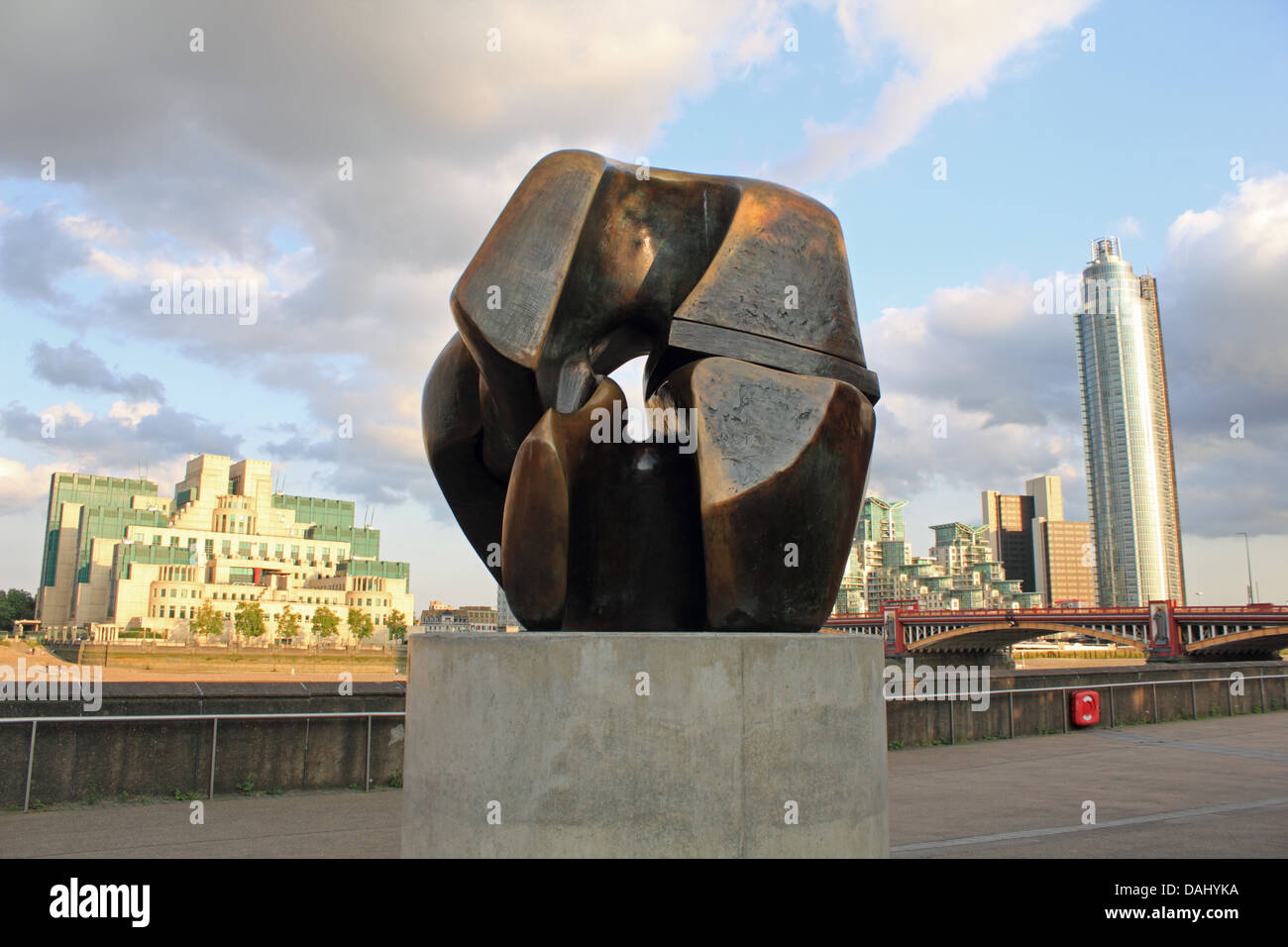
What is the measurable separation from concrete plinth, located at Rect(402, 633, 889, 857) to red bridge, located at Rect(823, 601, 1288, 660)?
136ft

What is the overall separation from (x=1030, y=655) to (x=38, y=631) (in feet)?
403

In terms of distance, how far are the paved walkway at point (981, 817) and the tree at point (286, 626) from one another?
105642 millimetres

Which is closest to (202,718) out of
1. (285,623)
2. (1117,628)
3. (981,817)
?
(981,817)

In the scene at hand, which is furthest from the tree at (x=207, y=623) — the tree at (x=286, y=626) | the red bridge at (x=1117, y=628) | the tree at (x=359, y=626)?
the red bridge at (x=1117, y=628)

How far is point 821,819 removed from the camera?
5.25 metres

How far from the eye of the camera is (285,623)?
108375 mm

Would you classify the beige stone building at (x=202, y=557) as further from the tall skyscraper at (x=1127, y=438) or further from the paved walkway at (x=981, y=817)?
the tall skyscraper at (x=1127, y=438)

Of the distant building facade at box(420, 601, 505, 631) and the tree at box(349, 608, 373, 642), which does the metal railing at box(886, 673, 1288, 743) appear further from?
the distant building facade at box(420, 601, 505, 631)

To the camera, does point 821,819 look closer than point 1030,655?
Yes

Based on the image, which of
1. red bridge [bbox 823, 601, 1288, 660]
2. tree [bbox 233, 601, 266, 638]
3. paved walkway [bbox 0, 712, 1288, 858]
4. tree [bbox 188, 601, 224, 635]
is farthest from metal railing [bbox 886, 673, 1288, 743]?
tree [bbox 188, 601, 224, 635]

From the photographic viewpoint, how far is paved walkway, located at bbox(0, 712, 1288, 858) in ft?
23.1

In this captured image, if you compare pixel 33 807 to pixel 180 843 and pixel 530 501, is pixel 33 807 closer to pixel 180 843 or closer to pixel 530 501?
pixel 180 843

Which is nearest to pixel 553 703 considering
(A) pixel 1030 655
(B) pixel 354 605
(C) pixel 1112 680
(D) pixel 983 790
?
(D) pixel 983 790

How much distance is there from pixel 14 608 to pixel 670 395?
152m
